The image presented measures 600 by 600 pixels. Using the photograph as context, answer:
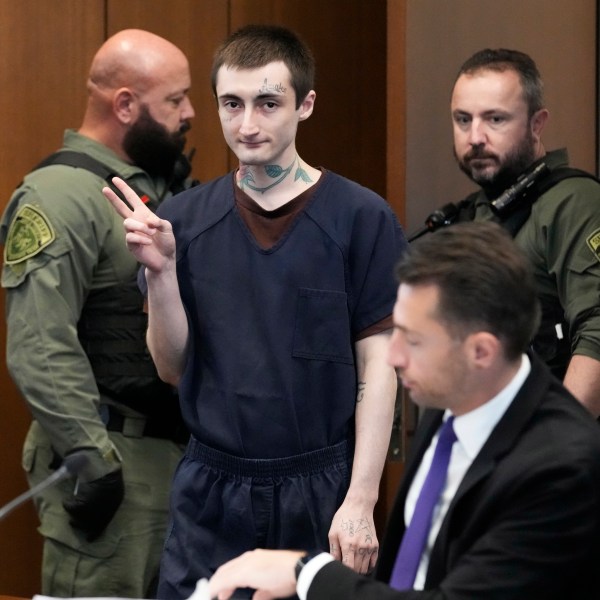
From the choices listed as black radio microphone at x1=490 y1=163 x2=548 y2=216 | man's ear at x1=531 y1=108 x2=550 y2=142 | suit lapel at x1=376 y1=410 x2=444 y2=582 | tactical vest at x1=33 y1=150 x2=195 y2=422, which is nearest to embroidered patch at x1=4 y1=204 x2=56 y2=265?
tactical vest at x1=33 y1=150 x2=195 y2=422

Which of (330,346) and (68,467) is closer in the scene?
(68,467)

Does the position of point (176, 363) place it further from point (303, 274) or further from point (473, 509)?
point (473, 509)

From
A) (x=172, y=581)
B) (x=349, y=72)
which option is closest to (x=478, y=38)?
(x=349, y=72)

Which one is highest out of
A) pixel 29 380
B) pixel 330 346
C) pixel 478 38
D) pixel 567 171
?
pixel 478 38

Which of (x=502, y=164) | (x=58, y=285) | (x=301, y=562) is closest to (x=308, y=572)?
(x=301, y=562)

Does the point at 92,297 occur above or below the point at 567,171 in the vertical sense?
below

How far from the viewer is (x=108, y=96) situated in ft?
11.6

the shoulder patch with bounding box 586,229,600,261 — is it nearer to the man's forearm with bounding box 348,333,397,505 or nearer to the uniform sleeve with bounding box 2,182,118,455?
the man's forearm with bounding box 348,333,397,505

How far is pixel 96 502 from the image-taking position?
10.3 ft

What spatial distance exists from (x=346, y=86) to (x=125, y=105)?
1482mm

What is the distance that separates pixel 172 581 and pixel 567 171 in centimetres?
148

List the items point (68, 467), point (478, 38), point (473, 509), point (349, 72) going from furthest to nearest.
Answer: point (349, 72), point (478, 38), point (68, 467), point (473, 509)

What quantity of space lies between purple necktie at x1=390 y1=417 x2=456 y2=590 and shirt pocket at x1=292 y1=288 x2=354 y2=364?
73 centimetres

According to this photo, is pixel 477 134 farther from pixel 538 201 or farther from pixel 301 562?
pixel 301 562
